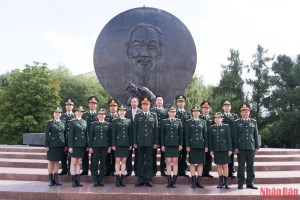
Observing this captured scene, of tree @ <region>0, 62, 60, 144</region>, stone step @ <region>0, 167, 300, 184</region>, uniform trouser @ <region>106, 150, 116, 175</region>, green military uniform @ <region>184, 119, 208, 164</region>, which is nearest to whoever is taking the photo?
green military uniform @ <region>184, 119, 208, 164</region>

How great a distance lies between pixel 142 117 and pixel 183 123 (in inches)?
29.8

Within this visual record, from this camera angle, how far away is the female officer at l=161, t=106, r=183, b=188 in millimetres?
5570

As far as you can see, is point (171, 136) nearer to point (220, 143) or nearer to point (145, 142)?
point (145, 142)

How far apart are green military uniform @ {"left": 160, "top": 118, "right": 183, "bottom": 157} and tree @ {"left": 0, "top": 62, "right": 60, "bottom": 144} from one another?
19.1 m

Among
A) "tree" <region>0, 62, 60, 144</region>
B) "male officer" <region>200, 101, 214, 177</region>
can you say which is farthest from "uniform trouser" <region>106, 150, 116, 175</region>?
"tree" <region>0, 62, 60, 144</region>

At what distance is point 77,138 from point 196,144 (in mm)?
2044

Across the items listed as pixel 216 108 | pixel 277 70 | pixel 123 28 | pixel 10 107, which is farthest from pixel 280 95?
pixel 10 107

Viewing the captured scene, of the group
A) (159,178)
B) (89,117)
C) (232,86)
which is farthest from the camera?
(232,86)

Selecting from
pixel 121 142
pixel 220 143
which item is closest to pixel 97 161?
pixel 121 142

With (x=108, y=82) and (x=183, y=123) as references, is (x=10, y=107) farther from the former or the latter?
(x=183, y=123)

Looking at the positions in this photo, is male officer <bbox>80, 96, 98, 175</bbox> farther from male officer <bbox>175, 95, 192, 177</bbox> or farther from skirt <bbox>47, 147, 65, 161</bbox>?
male officer <bbox>175, 95, 192, 177</bbox>

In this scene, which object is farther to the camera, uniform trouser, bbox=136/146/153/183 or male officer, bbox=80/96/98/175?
male officer, bbox=80/96/98/175

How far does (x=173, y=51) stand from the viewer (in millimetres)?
11000

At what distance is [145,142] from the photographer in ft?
18.3
